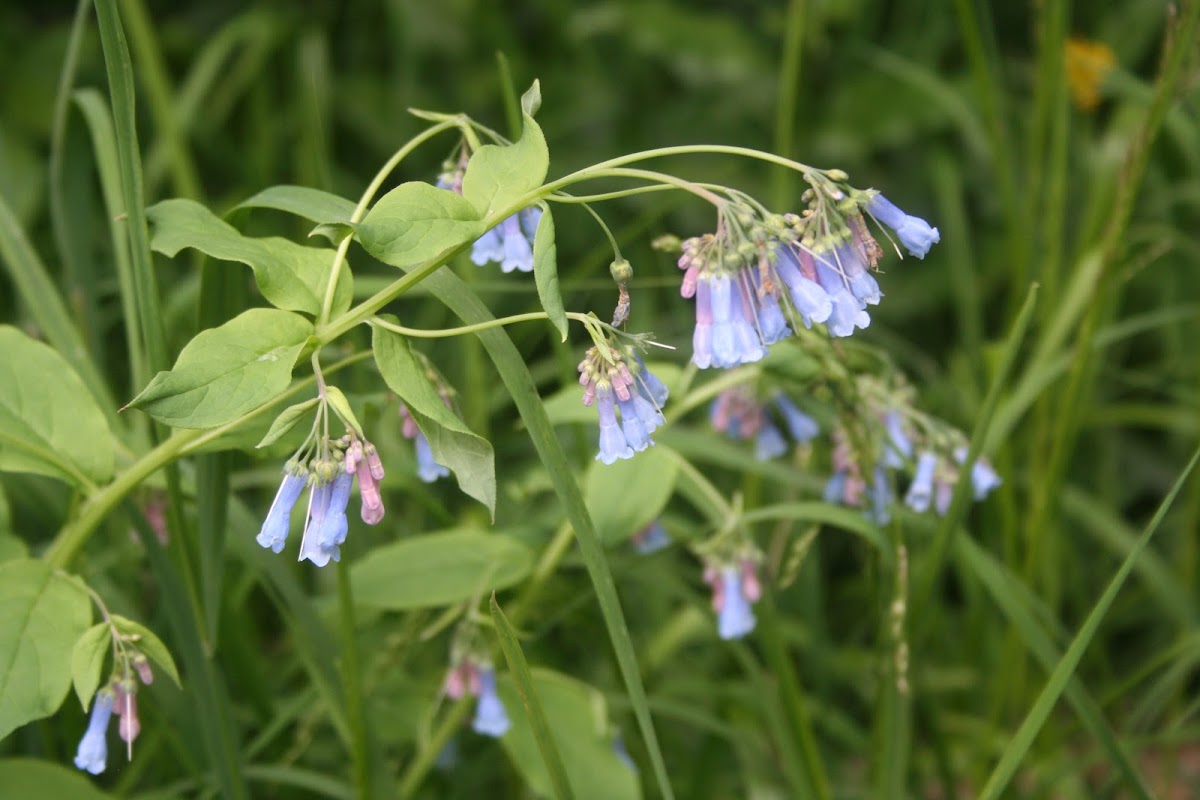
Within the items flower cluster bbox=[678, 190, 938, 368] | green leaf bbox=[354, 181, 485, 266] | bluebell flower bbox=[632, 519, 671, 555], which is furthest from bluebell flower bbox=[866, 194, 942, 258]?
bluebell flower bbox=[632, 519, 671, 555]

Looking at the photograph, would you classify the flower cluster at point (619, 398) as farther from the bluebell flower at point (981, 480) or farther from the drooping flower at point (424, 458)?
the bluebell flower at point (981, 480)

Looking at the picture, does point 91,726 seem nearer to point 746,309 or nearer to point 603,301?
point 746,309

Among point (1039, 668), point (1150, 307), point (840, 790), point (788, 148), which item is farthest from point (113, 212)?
point (1150, 307)

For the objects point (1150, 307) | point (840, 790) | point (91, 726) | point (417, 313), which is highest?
point (1150, 307)

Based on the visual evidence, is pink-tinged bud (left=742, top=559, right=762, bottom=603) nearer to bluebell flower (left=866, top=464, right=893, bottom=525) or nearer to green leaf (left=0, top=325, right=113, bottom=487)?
bluebell flower (left=866, top=464, right=893, bottom=525)

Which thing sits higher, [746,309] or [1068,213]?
[1068,213]

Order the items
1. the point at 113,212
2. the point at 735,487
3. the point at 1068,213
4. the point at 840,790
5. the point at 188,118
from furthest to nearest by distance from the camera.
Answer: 1. the point at 1068,213
2. the point at 188,118
3. the point at 735,487
4. the point at 840,790
5. the point at 113,212
